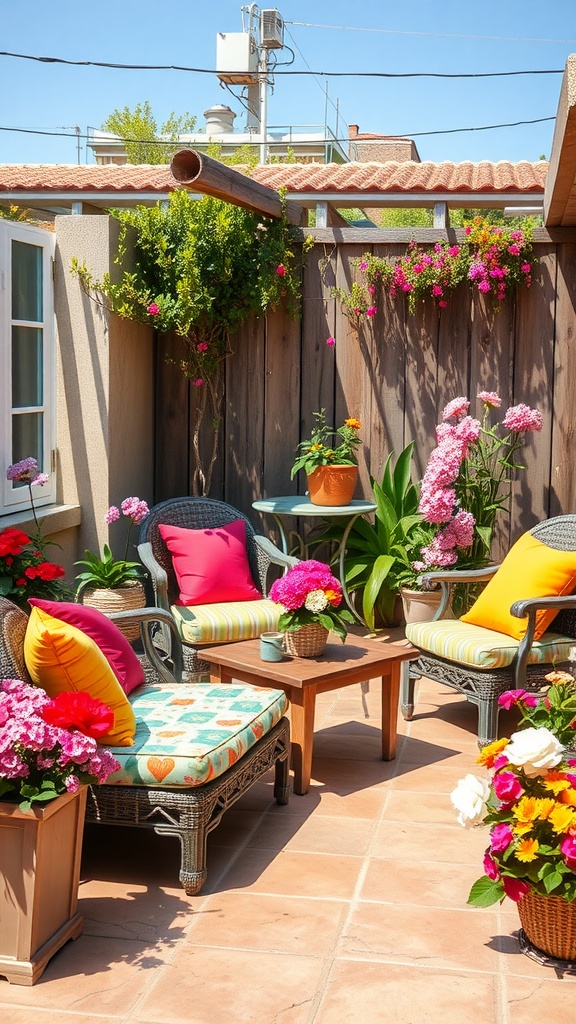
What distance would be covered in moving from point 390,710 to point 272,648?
1.91 ft

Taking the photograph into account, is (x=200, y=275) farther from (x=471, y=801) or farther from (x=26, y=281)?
(x=471, y=801)

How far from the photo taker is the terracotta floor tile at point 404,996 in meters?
2.40

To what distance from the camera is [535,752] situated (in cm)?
258

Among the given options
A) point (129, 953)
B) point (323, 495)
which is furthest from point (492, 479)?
point (129, 953)

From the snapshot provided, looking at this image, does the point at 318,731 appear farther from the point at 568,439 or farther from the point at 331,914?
the point at 568,439

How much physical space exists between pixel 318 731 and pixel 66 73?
1975cm

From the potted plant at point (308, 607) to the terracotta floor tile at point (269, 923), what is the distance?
3.84 ft

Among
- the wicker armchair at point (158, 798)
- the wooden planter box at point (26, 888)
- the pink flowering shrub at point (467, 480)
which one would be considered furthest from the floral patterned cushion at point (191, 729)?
the pink flowering shrub at point (467, 480)

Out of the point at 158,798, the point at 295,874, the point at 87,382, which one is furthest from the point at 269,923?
the point at 87,382

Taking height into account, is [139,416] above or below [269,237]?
below

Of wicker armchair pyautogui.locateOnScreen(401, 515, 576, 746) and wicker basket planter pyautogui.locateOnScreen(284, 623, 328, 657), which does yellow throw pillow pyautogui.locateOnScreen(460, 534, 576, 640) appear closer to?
wicker armchair pyautogui.locateOnScreen(401, 515, 576, 746)

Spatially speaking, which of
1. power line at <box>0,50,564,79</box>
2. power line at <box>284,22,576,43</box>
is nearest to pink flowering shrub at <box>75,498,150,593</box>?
power line at <box>0,50,564,79</box>

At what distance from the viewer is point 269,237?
6.08 m

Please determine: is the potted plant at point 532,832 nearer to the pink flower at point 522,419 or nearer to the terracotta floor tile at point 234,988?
the terracotta floor tile at point 234,988
